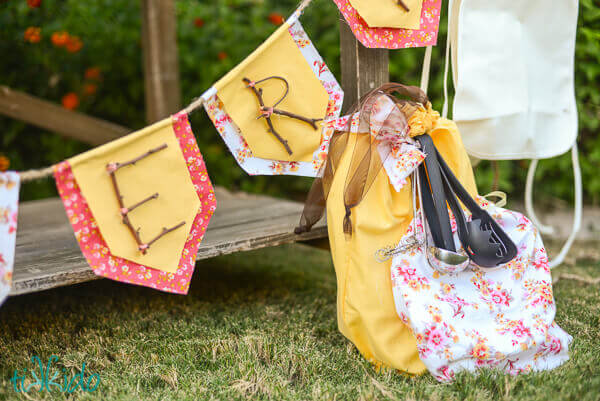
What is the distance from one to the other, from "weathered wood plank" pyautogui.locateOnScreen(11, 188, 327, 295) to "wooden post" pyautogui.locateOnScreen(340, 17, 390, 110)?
0.48 meters

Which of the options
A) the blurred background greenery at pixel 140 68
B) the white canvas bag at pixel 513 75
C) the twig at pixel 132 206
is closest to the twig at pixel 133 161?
the twig at pixel 132 206

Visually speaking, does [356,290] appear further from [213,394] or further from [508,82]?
[508,82]

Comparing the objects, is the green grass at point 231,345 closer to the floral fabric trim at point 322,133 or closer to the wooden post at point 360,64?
the floral fabric trim at point 322,133

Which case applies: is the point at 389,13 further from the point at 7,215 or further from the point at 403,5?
the point at 7,215

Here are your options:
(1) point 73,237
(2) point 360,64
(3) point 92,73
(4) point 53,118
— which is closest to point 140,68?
(3) point 92,73

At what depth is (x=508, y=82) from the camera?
194cm

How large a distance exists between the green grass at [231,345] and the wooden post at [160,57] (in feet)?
3.23

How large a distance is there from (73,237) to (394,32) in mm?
1314

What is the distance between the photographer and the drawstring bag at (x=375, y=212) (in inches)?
59.7

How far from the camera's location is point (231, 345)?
5.37 feet

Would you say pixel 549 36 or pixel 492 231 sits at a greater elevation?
pixel 549 36

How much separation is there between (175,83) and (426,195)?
178 cm

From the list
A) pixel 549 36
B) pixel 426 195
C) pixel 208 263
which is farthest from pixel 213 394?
pixel 549 36

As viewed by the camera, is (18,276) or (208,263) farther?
(208,263)
